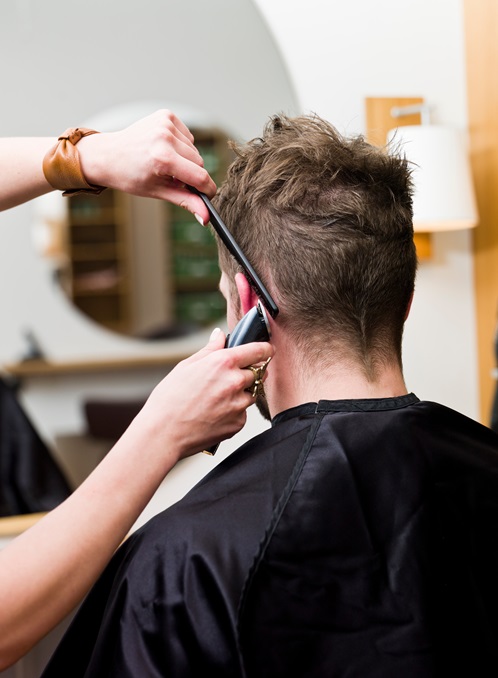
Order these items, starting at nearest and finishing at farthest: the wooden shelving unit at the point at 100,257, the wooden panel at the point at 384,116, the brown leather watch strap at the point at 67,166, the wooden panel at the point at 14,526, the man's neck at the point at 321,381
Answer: the man's neck at the point at 321,381
the brown leather watch strap at the point at 67,166
the wooden panel at the point at 14,526
the wooden panel at the point at 384,116
the wooden shelving unit at the point at 100,257

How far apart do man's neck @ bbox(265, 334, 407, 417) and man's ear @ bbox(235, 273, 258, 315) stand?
9 cm

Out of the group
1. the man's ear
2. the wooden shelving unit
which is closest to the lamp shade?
the wooden shelving unit

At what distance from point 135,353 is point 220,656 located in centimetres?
200

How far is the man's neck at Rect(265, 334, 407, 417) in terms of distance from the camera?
119 cm

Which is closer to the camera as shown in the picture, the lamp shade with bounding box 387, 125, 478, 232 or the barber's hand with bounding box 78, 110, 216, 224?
the barber's hand with bounding box 78, 110, 216, 224

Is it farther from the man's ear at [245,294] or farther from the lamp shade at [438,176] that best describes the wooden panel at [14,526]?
the lamp shade at [438,176]

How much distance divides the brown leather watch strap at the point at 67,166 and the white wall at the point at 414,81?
1.46 meters

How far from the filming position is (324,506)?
41.3 inches

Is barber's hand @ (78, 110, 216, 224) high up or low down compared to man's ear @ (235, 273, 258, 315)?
up

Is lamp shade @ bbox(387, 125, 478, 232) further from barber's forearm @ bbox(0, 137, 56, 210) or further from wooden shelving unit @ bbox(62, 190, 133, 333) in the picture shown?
barber's forearm @ bbox(0, 137, 56, 210)

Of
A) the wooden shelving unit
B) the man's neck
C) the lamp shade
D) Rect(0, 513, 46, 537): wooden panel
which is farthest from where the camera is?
the wooden shelving unit

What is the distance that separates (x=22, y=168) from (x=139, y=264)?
1.48 meters

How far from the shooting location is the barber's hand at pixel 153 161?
1.20m

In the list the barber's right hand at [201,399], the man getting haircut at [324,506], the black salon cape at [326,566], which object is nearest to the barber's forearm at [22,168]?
the man getting haircut at [324,506]
